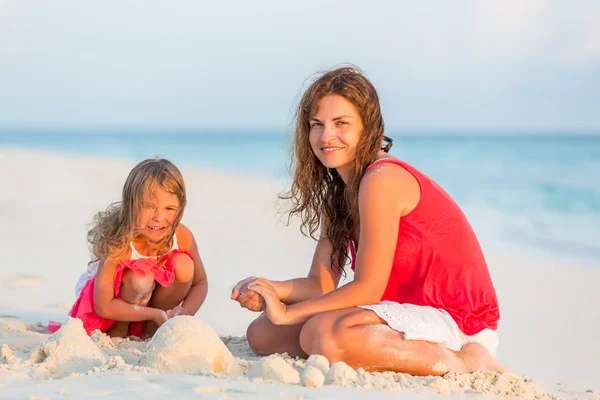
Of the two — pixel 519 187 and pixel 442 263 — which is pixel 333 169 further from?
pixel 519 187

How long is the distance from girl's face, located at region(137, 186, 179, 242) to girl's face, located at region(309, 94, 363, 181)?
969 millimetres

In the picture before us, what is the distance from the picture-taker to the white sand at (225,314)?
103 inches

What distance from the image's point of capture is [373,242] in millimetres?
3193

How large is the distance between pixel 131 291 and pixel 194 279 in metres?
0.43

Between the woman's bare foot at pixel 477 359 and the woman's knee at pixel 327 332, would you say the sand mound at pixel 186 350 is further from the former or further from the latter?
the woman's bare foot at pixel 477 359

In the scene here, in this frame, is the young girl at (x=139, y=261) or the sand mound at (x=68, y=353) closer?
the sand mound at (x=68, y=353)

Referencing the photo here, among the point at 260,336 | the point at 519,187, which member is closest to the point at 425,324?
the point at 260,336

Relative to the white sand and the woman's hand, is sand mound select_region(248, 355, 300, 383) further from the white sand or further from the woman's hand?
the woman's hand

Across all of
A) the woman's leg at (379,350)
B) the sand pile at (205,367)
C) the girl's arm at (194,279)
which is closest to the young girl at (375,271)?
the woman's leg at (379,350)

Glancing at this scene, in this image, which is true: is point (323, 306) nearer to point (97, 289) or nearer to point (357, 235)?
point (357, 235)

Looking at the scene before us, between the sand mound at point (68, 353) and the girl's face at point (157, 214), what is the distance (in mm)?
938

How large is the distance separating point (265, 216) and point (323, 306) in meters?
6.03

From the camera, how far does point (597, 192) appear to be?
13289mm

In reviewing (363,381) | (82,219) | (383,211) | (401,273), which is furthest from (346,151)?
(82,219)
